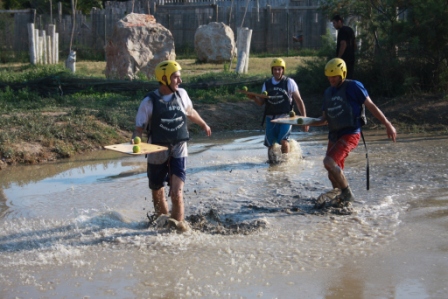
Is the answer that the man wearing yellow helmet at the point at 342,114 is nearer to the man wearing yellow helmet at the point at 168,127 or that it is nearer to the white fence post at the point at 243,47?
the man wearing yellow helmet at the point at 168,127

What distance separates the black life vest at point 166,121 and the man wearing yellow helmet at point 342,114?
197 cm

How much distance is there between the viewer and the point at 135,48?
2000 centimetres

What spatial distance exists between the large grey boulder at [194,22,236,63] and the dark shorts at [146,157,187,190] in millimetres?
18297

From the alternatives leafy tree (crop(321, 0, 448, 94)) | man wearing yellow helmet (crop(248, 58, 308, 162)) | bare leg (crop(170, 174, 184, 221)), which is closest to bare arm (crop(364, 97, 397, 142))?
bare leg (crop(170, 174, 184, 221))

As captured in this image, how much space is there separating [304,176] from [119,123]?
4.86 metres

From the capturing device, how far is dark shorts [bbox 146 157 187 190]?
7148 mm

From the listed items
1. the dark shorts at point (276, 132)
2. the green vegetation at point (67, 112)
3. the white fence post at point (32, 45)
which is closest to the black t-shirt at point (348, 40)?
the green vegetation at point (67, 112)

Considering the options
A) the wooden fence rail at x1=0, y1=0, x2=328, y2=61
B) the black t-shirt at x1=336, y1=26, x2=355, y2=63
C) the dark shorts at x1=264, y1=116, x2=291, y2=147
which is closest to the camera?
the dark shorts at x1=264, y1=116, x2=291, y2=147

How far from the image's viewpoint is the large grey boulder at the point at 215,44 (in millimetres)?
25359

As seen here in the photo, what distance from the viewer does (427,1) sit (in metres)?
15.1

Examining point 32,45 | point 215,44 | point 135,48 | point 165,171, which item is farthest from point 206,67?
point 165,171

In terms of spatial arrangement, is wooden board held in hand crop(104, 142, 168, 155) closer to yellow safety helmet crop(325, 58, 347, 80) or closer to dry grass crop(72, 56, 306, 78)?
yellow safety helmet crop(325, 58, 347, 80)

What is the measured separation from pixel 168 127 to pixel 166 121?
0.06 m

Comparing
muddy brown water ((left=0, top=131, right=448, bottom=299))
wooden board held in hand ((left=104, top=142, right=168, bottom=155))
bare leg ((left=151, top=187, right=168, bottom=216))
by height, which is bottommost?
muddy brown water ((left=0, top=131, right=448, bottom=299))
